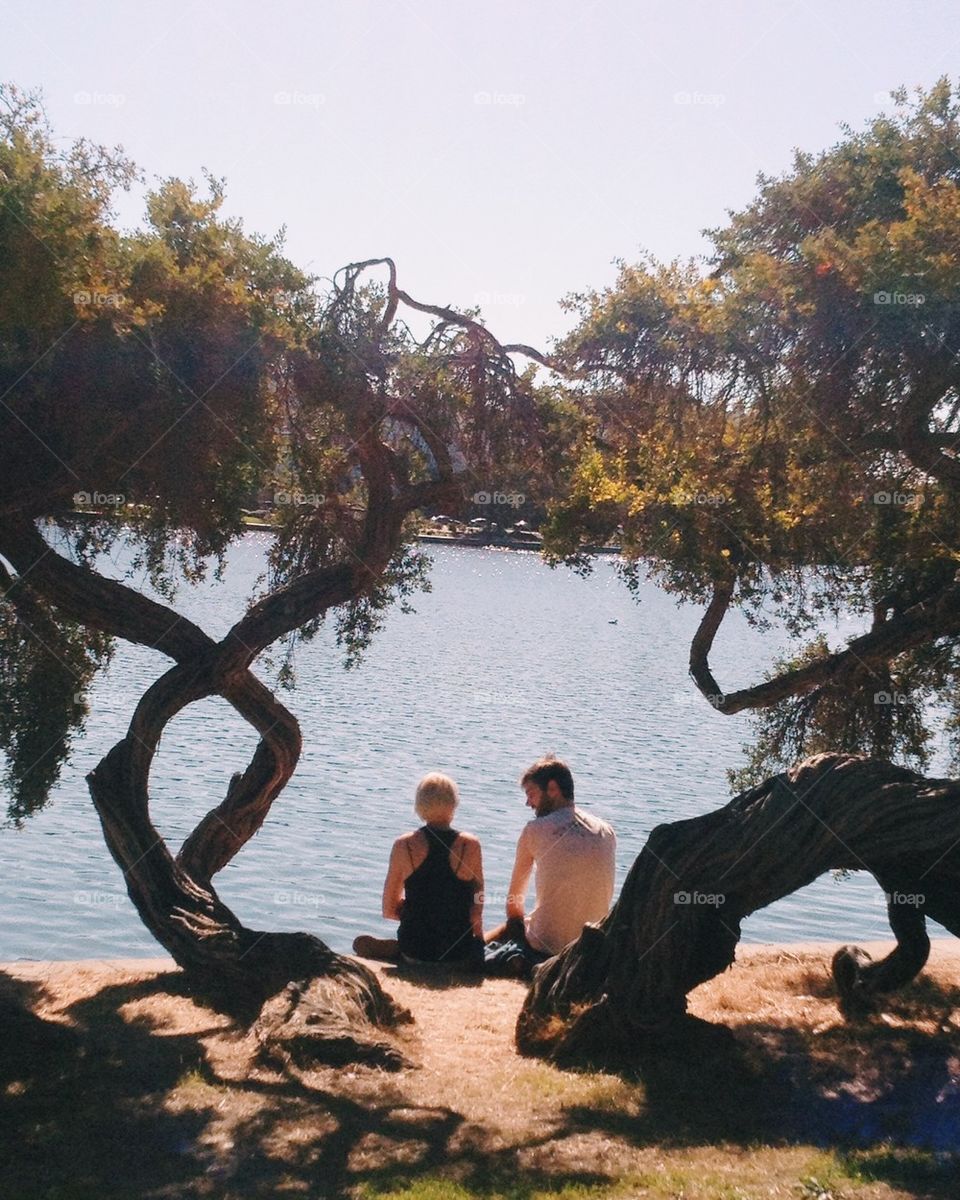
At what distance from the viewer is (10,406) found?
7.21 meters

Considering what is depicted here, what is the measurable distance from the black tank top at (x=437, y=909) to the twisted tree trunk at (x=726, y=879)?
1.71 metres

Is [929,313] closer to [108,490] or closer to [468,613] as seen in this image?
[108,490]

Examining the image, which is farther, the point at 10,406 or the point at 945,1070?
the point at 10,406

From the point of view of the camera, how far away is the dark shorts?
8.84 meters

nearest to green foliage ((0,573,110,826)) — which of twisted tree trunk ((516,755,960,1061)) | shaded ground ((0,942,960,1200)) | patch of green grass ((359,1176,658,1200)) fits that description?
shaded ground ((0,942,960,1200))

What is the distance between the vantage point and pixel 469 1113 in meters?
5.86

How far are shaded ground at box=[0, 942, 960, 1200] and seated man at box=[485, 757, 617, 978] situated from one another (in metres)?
0.94

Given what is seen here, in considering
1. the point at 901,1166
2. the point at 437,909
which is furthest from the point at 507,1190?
the point at 437,909

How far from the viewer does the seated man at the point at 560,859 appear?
27.7 feet

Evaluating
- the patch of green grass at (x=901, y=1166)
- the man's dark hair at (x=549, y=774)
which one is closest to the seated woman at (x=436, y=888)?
the man's dark hair at (x=549, y=774)

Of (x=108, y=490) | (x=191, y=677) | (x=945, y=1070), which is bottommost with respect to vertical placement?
(x=945, y=1070)

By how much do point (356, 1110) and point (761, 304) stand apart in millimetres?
5174

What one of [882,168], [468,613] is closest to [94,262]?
[882,168]

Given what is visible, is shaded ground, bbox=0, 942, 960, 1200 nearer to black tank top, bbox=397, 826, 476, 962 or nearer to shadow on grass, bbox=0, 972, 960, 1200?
shadow on grass, bbox=0, 972, 960, 1200
